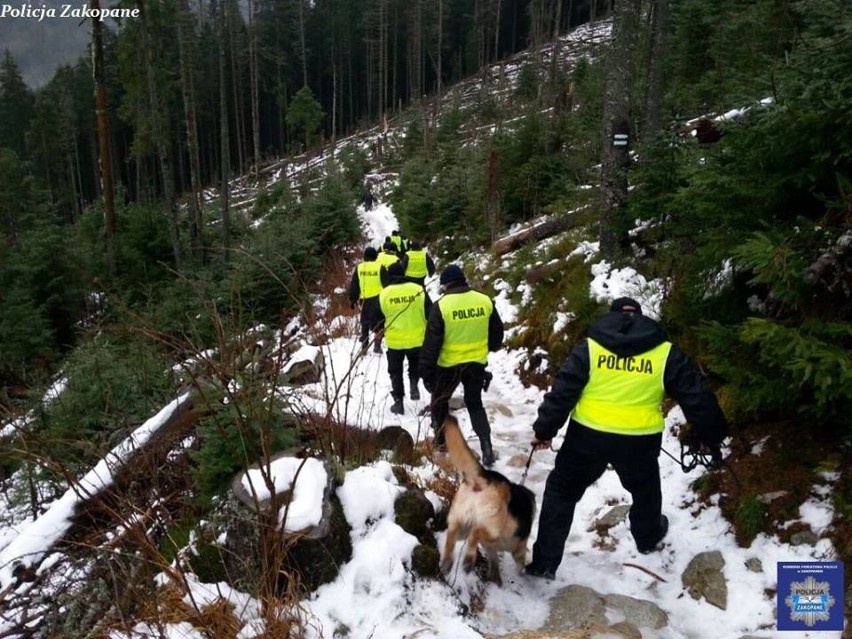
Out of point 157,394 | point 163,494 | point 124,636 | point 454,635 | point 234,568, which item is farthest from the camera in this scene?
point 157,394

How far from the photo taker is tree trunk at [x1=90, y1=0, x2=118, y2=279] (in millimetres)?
14336

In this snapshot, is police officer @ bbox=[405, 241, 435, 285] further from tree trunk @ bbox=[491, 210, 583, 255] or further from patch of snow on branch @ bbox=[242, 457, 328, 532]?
patch of snow on branch @ bbox=[242, 457, 328, 532]

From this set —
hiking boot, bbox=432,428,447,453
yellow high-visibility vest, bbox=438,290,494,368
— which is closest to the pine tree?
yellow high-visibility vest, bbox=438,290,494,368

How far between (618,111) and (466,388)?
4420 millimetres

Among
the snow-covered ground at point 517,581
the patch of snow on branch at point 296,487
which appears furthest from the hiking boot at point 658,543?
the patch of snow on branch at point 296,487

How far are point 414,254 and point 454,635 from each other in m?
7.73

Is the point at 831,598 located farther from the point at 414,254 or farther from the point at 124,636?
the point at 414,254

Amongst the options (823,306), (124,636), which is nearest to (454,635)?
(124,636)

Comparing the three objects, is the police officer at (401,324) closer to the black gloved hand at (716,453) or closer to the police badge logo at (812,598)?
the black gloved hand at (716,453)

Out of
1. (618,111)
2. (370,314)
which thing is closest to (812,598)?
(618,111)

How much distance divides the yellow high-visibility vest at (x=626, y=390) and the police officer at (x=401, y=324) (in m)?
3.06

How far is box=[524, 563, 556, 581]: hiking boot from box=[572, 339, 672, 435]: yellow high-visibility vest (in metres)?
1.03

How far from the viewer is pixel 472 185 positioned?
15.2m

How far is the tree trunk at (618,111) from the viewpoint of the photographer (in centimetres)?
694
